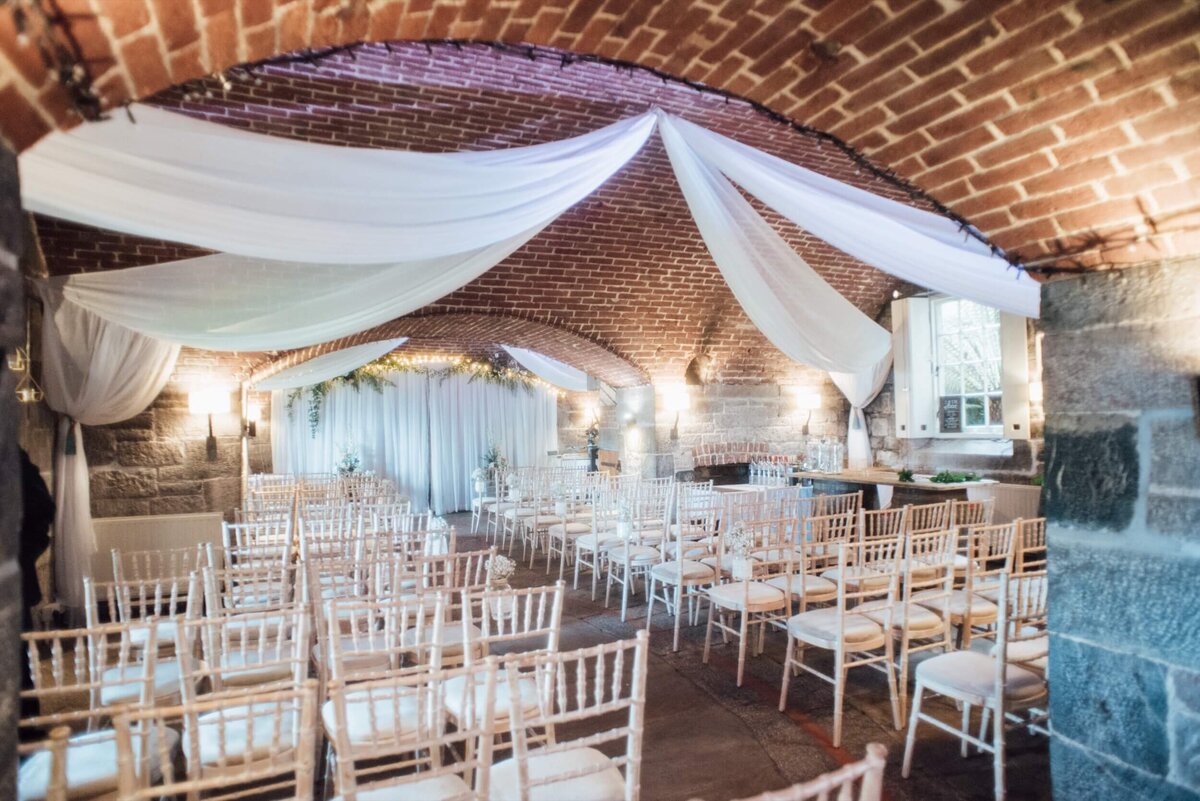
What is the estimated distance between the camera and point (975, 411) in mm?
8625

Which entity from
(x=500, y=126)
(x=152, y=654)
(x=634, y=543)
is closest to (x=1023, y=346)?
(x=634, y=543)

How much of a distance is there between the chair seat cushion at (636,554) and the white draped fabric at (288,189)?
9.92 feet

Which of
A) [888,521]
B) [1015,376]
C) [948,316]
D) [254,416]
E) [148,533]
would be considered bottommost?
[148,533]

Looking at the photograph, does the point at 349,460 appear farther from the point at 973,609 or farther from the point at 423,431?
the point at 973,609

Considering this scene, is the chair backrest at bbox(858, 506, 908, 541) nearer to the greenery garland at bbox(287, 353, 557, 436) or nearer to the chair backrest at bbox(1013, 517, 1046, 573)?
the chair backrest at bbox(1013, 517, 1046, 573)

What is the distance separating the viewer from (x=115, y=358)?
5.39 metres

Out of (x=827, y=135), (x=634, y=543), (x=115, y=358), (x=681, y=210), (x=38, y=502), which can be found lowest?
(x=634, y=543)

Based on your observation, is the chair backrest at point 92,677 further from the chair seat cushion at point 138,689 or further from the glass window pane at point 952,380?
the glass window pane at point 952,380

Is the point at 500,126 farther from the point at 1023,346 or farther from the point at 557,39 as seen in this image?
the point at 1023,346

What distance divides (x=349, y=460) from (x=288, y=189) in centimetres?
974

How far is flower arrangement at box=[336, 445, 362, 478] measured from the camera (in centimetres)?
1181

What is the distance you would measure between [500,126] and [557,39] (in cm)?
333

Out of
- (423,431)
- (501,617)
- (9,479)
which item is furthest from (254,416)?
(9,479)

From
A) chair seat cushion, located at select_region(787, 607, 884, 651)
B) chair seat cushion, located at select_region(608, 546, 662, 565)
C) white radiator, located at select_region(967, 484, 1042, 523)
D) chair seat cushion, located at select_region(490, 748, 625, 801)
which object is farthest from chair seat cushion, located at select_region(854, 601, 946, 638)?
white radiator, located at select_region(967, 484, 1042, 523)
